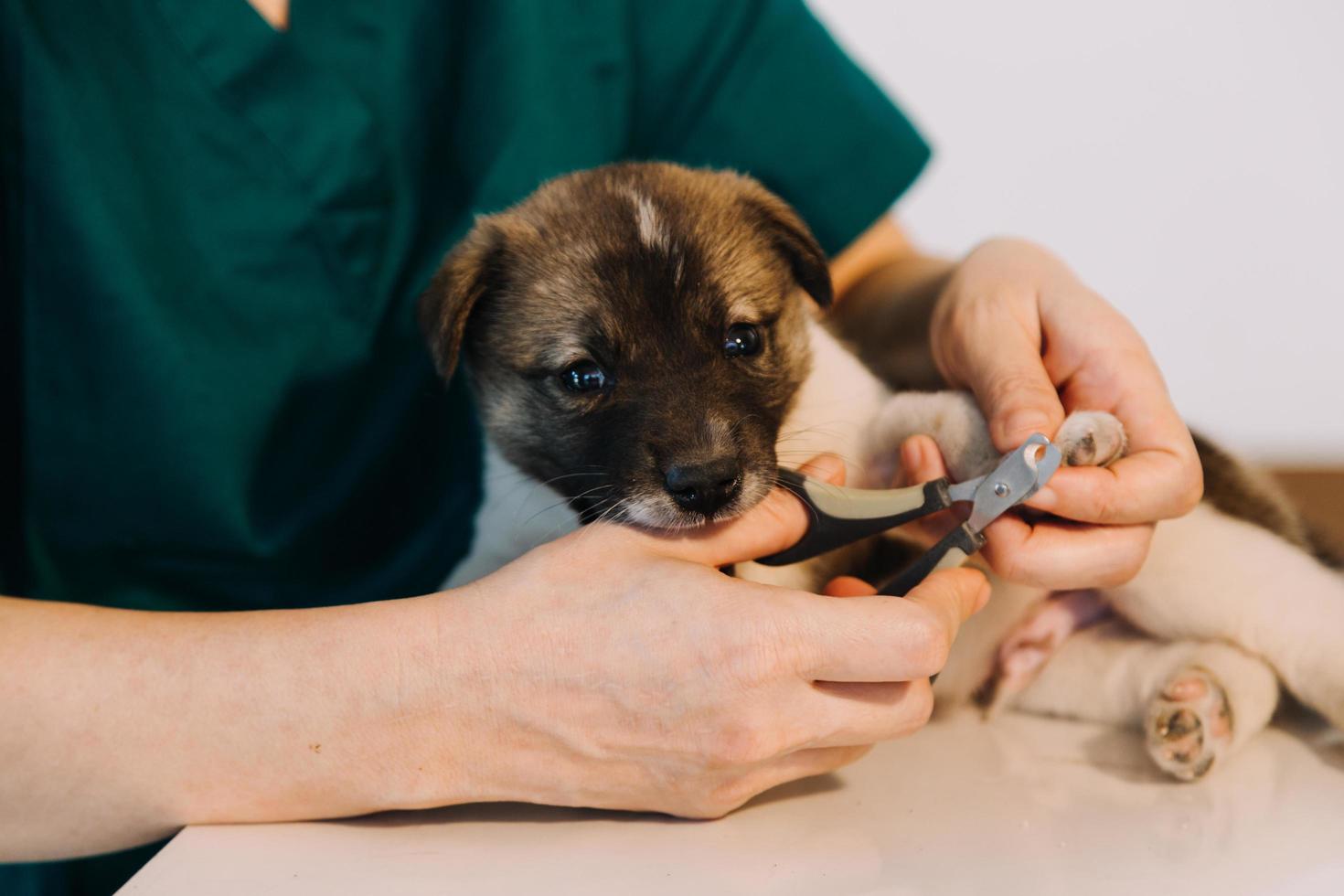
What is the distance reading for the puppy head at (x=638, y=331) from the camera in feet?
5.68

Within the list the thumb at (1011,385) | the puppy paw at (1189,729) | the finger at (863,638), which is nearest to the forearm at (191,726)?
the finger at (863,638)

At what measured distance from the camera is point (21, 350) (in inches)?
81.5

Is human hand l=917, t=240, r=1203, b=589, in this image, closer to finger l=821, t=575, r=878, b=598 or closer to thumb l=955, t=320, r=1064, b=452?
thumb l=955, t=320, r=1064, b=452

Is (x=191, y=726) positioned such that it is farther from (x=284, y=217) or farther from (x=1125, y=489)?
(x=1125, y=489)

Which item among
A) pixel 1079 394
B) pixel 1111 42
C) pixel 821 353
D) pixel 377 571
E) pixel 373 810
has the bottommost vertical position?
pixel 377 571

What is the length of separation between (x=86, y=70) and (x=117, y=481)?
74cm

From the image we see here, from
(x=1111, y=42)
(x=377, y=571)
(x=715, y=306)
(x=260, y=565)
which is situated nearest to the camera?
(x=715, y=306)

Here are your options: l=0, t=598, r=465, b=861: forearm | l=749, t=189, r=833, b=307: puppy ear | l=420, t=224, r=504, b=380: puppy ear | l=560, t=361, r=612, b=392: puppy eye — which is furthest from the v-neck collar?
l=0, t=598, r=465, b=861: forearm

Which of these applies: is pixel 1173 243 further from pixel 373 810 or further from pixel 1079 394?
pixel 373 810

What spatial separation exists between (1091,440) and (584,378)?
0.85m

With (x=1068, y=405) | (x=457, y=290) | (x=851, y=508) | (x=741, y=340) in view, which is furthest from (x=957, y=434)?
(x=457, y=290)

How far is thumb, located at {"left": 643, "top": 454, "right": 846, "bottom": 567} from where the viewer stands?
65.0 inches

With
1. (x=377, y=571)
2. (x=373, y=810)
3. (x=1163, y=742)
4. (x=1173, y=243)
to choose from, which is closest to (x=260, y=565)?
(x=377, y=571)

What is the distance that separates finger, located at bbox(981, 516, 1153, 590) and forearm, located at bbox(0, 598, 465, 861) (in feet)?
2.80
